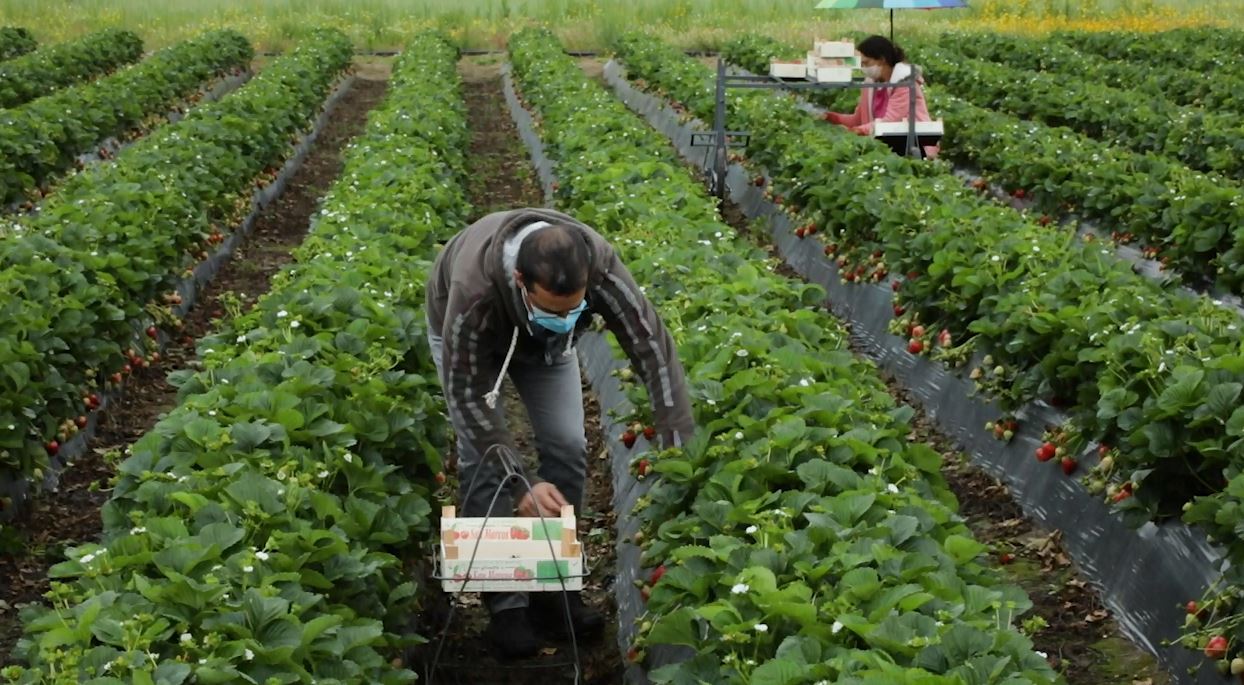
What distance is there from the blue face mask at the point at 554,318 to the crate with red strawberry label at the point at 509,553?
0.53 meters

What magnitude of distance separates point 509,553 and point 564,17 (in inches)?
1212

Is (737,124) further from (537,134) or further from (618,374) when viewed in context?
(618,374)

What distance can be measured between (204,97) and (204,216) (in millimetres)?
12176

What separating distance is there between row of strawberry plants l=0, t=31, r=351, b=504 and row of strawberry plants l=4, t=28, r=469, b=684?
2.82 feet

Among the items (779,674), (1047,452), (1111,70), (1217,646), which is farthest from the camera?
(1111,70)

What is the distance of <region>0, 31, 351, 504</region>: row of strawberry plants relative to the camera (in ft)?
23.6

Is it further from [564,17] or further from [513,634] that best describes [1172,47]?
[513,634]

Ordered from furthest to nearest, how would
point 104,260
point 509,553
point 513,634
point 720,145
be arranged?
point 720,145, point 104,260, point 513,634, point 509,553

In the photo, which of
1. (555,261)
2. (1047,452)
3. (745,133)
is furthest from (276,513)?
(745,133)

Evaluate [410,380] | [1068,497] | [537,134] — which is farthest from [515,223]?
[537,134]

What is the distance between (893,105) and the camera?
13359 mm

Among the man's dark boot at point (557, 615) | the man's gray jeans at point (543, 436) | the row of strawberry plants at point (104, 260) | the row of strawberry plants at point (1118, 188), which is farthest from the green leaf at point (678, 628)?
the row of strawberry plants at point (1118, 188)

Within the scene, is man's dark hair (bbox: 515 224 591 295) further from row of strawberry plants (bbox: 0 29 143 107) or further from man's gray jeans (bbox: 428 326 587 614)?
row of strawberry plants (bbox: 0 29 143 107)

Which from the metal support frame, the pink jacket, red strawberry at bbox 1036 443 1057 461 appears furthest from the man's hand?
the pink jacket
